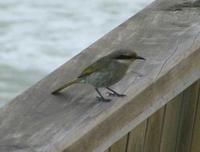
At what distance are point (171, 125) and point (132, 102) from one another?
0.43 m

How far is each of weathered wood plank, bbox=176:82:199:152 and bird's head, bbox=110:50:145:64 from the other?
0.98ft

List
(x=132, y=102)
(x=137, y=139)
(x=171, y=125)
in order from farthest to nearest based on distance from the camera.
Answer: (x=171, y=125), (x=137, y=139), (x=132, y=102)

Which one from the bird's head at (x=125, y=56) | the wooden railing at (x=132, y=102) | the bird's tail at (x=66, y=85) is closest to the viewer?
the wooden railing at (x=132, y=102)

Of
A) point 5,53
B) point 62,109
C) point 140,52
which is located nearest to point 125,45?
point 140,52

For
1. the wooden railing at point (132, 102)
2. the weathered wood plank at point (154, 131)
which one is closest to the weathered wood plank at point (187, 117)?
the wooden railing at point (132, 102)

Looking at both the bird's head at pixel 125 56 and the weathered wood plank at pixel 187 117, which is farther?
the weathered wood plank at pixel 187 117

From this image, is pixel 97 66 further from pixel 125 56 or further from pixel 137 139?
pixel 137 139

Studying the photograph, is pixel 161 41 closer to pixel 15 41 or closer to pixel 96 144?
pixel 96 144

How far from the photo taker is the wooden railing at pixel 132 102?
1552 mm

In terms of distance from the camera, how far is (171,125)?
6.88ft

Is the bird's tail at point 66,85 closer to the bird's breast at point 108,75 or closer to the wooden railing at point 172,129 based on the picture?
the bird's breast at point 108,75

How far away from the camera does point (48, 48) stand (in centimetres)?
790

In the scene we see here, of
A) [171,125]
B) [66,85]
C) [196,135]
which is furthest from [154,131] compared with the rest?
[66,85]

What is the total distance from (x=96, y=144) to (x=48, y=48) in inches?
250
